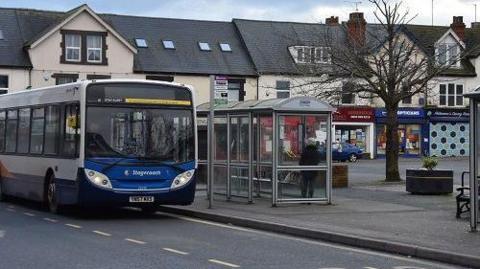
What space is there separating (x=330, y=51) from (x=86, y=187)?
1375cm

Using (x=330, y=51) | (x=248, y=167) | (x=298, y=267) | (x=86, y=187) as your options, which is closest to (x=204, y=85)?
(x=330, y=51)

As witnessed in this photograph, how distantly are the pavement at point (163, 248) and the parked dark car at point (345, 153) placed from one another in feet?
120

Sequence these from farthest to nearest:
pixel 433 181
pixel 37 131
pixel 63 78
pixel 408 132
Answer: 1. pixel 408 132
2. pixel 63 78
3. pixel 433 181
4. pixel 37 131

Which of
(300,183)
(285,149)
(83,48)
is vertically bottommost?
(300,183)

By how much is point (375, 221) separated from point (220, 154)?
6525mm

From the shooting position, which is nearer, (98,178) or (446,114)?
(98,178)

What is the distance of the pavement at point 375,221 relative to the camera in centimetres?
1147

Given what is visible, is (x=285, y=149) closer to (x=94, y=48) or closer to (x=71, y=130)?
(x=71, y=130)

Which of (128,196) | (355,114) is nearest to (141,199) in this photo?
(128,196)

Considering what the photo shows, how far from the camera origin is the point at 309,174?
18.2m

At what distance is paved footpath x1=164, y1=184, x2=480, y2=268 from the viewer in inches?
451

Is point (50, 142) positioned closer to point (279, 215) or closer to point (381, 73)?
point (279, 215)

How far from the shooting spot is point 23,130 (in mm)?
19172

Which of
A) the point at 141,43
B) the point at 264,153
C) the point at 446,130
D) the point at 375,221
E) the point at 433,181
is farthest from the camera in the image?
the point at 446,130
